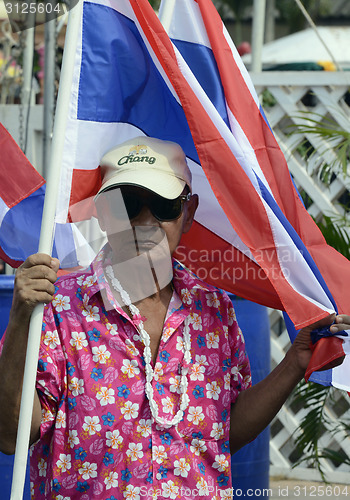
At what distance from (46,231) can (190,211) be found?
1.56 feet

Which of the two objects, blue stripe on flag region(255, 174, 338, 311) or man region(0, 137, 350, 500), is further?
blue stripe on flag region(255, 174, 338, 311)

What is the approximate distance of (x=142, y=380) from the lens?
2006mm

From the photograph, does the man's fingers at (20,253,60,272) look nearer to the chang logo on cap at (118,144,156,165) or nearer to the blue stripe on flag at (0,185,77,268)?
the chang logo on cap at (118,144,156,165)

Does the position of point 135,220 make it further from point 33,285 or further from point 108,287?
point 33,285

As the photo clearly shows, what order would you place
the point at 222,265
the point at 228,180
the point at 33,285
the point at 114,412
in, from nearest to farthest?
the point at 33,285 < the point at 114,412 < the point at 228,180 < the point at 222,265

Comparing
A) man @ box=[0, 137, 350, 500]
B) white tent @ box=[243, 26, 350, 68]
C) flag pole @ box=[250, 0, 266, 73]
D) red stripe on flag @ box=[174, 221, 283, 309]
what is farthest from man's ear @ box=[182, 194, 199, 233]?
white tent @ box=[243, 26, 350, 68]

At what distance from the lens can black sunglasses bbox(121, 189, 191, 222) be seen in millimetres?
2072

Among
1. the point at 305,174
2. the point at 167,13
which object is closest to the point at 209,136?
the point at 167,13

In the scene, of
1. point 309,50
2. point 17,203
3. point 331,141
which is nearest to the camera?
point 17,203

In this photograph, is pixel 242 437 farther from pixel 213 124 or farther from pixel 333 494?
pixel 333 494

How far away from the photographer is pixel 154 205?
2090 mm

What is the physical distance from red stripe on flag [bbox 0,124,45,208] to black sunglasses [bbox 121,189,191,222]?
1.13 feet

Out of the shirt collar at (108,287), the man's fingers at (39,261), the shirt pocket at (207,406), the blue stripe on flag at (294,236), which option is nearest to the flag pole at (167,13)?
the blue stripe on flag at (294,236)

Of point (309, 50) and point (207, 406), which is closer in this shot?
point (207, 406)
